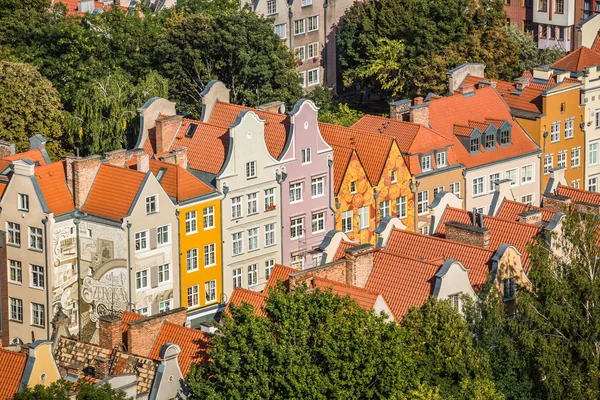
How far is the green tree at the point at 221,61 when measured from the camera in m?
139

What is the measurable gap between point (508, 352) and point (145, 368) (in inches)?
653

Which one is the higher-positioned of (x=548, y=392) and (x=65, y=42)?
(x=65, y=42)

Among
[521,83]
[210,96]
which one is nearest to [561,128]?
[521,83]

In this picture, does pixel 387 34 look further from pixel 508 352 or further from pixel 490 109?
pixel 508 352

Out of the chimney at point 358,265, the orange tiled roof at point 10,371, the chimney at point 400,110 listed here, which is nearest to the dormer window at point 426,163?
the chimney at point 400,110

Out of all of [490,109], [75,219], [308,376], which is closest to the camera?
[308,376]

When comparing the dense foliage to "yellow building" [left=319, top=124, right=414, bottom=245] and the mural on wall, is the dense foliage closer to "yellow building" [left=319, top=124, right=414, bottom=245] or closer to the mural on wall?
"yellow building" [left=319, top=124, right=414, bottom=245]

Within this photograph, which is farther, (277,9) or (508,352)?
(277,9)

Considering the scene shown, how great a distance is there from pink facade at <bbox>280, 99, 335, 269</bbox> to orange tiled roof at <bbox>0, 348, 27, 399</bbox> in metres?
31.8

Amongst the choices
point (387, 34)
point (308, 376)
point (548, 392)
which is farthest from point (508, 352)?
point (387, 34)

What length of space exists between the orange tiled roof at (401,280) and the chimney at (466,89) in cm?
3682

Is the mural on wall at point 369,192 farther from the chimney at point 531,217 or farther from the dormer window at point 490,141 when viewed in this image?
the chimney at point 531,217

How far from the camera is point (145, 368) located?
86.8 meters

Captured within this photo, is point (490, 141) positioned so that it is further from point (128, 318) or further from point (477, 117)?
point (128, 318)
